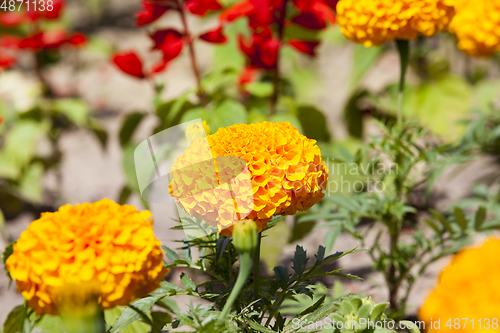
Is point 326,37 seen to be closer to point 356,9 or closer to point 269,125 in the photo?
point 356,9

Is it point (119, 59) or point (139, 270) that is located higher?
point (119, 59)

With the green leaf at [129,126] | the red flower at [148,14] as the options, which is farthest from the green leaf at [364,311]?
the green leaf at [129,126]

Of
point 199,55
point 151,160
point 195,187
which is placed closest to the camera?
point 195,187

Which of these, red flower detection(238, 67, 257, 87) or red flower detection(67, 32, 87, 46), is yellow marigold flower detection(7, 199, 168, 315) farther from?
red flower detection(67, 32, 87, 46)

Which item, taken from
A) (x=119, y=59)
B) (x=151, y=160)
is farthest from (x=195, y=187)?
(x=119, y=59)

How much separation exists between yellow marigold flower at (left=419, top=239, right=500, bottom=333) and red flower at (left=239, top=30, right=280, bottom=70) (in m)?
0.77

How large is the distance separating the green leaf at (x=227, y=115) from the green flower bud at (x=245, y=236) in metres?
0.59

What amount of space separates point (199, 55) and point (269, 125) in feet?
8.15

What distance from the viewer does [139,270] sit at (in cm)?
40

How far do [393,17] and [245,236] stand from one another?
515 millimetres

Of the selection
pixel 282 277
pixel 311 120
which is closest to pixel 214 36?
pixel 311 120

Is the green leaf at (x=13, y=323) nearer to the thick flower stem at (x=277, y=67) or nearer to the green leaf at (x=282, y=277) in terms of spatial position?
the green leaf at (x=282, y=277)

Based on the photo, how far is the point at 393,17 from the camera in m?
0.71

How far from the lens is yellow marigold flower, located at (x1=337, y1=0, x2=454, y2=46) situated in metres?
0.70
